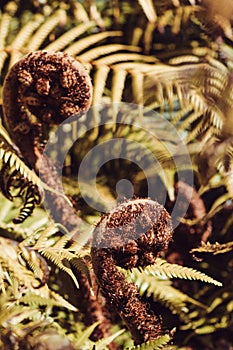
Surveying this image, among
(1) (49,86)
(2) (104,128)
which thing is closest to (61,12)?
(2) (104,128)

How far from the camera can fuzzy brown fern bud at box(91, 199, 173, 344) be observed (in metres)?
0.90

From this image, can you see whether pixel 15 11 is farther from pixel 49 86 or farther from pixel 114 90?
pixel 49 86

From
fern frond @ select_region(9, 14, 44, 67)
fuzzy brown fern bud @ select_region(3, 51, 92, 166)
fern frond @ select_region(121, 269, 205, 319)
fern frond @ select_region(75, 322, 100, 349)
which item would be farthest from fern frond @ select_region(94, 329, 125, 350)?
fern frond @ select_region(9, 14, 44, 67)

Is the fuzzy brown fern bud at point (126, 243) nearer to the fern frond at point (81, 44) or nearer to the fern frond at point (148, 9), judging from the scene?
the fern frond at point (81, 44)

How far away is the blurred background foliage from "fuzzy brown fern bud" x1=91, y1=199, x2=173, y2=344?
0.16 meters

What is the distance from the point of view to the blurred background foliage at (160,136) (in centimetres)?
120

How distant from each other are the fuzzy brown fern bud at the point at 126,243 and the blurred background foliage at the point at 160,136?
0.51 ft

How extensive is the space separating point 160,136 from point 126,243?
0.63 metres

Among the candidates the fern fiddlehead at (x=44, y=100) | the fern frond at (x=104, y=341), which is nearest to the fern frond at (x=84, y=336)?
the fern frond at (x=104, y=341)

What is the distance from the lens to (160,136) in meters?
1.48

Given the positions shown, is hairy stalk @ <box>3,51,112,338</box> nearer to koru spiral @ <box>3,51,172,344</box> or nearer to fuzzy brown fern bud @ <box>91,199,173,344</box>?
koru spiral @ <box>3,51,172,344</box>

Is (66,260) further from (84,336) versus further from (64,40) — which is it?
(64,40)

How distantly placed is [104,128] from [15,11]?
0.49m

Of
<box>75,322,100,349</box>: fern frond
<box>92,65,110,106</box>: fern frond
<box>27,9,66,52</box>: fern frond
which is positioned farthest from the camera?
<box>27,9,66,52</box>: fern frond
